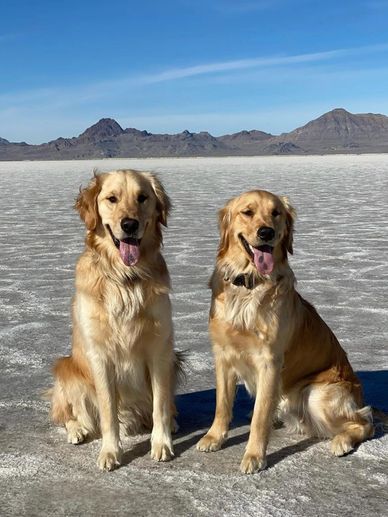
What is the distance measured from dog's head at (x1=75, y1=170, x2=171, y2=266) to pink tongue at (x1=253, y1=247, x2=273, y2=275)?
0.60m

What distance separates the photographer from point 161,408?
13.0ft

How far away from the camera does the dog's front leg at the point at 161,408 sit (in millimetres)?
3834

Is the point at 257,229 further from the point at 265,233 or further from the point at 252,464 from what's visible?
the point at 252,464

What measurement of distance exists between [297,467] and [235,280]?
3.71 ft

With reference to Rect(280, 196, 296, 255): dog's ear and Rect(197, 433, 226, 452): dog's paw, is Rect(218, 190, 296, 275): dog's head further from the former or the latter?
Rect(197, 433, 226, 452): dog's paw

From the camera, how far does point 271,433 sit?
160 inches

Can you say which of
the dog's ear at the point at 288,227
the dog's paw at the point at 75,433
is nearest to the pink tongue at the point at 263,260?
the dog's ear at the point at 288,227

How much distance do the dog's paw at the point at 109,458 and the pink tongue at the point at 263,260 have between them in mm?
1343

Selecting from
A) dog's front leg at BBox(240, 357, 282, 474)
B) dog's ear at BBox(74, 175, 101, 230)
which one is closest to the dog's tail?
dog's front leg at BBox(240, 357, 282, 474)

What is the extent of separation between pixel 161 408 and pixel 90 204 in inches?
51.1

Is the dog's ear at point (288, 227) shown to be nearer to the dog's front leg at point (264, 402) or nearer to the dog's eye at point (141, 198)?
the dog's front leg at point (264, 402)

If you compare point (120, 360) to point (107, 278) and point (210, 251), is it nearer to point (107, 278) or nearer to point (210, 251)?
point (107, 278)

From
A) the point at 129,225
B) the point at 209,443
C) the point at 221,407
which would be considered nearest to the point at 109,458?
the point at 209,443

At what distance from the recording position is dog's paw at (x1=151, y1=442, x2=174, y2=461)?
3803 mm
